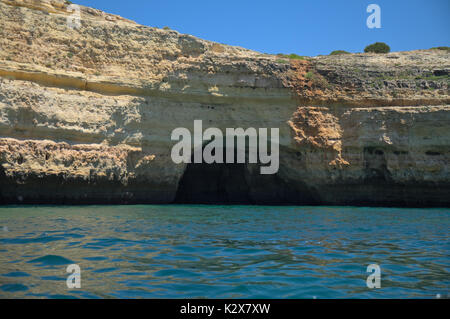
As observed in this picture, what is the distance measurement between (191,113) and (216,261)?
48.9 feet

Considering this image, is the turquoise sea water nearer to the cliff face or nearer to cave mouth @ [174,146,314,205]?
the cliff face

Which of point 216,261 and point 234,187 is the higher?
point 234,187

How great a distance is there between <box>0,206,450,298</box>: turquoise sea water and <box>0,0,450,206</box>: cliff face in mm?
8439

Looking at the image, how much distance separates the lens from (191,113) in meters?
20.3

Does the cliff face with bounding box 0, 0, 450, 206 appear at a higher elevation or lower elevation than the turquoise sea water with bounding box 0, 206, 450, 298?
higher

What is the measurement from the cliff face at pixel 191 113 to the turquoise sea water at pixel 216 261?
844cm

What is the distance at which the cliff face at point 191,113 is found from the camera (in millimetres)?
17266

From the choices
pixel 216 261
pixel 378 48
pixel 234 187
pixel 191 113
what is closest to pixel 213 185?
pixel 234 187

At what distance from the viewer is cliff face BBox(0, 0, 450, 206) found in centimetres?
1727

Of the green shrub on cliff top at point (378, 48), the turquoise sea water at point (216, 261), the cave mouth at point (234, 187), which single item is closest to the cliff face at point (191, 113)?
the cave mouth at point (234, 187)

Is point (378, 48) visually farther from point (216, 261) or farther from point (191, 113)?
point (216, 261)

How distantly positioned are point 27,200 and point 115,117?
5072 mm

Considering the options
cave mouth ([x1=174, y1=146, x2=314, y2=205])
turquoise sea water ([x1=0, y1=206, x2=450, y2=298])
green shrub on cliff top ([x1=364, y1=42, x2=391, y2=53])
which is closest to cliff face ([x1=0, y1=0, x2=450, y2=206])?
cave mouth ([x1=174, y1=146, x2=314, y2=205])
